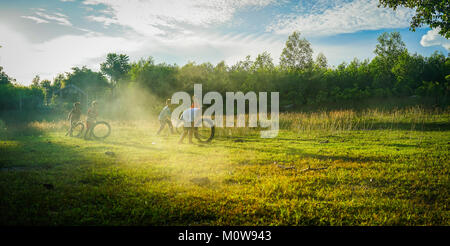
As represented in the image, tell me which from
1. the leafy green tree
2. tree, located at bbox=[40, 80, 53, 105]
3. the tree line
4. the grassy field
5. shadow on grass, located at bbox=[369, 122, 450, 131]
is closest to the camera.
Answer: the grassy field

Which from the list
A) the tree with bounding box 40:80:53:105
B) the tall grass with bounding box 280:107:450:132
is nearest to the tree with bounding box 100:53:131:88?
the tree with bounding box 40:80:53:105

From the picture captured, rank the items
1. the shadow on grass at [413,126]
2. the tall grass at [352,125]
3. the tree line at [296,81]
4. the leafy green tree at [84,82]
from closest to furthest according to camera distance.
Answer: the shadow on grass at [413,126]
the tall grass at [352,125]
the tree line at [296,81]
the leafy green tree at [84,82]

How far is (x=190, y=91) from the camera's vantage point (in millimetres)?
54688

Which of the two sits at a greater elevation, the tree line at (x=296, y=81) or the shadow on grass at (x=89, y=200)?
the tree line at (x=296, y=81)

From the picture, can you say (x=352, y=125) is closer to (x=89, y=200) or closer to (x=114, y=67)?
(x=89, y=200)

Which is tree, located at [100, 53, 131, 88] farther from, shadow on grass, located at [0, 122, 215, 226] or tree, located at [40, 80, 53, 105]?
shadow on grass, located at [0, 122, 215, 226]

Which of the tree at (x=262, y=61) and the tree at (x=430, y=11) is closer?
the tree at (x=430, y=11)

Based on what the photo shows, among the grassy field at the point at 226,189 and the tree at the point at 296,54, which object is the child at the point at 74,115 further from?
the tree at the point at 296,54

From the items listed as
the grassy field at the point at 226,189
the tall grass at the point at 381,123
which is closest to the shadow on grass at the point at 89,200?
the grassy field at the point at 226,189

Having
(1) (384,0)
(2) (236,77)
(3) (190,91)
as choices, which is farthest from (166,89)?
(1) (384,0)

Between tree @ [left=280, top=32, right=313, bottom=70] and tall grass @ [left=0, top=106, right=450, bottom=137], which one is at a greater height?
tree @ [left=280, top=32, right=313, bottom=70]

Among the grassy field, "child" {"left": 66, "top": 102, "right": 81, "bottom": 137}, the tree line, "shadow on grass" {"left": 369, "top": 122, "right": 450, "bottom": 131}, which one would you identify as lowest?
the grassy field

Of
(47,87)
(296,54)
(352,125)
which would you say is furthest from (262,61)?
(47,87)

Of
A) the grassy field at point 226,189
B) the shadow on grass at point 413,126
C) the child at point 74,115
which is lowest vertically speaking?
the grassy field at point 226,189
